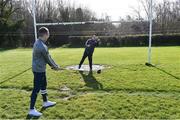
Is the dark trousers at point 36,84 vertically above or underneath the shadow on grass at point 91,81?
above

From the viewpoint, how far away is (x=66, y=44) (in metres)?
39.4

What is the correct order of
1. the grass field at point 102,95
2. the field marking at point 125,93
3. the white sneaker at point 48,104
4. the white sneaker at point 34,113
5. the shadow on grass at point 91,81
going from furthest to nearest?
the shadow on grass at point 91,81 < the field marking at point 125,93 < the white sneaker at point 48,104 < the grass field at point 102,95 < the white sneaker at point 34,113

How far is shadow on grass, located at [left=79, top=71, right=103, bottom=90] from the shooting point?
8.67 m

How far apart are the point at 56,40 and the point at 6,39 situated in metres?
7.36

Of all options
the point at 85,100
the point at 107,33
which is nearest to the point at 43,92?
the point at 85,100

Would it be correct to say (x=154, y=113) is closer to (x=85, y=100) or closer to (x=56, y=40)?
(x=85, y=100)

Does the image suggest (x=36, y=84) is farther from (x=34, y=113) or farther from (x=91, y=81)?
(x=91, y=81)

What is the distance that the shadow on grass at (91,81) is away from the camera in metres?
8.67

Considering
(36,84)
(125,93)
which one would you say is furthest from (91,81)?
(36,84)

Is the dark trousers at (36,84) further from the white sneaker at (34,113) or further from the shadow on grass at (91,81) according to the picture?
the shadow on grass at (91,81)

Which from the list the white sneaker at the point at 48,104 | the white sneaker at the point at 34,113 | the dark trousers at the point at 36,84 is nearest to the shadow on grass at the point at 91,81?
the white sneaker at the point at 48,104

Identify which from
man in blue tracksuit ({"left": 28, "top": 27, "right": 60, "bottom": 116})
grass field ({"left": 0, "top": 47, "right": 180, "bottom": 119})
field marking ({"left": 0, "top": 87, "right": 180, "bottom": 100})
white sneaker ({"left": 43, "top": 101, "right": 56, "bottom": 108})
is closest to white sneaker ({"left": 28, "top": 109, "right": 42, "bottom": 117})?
man in blue tracksuit ({"left": 28, "top": 27, "right": 60, "bottom": 116})

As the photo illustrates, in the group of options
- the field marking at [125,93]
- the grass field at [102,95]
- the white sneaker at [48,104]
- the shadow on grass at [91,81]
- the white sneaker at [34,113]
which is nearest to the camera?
the white sneaker at [34,113]

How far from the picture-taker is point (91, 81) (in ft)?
31.4
